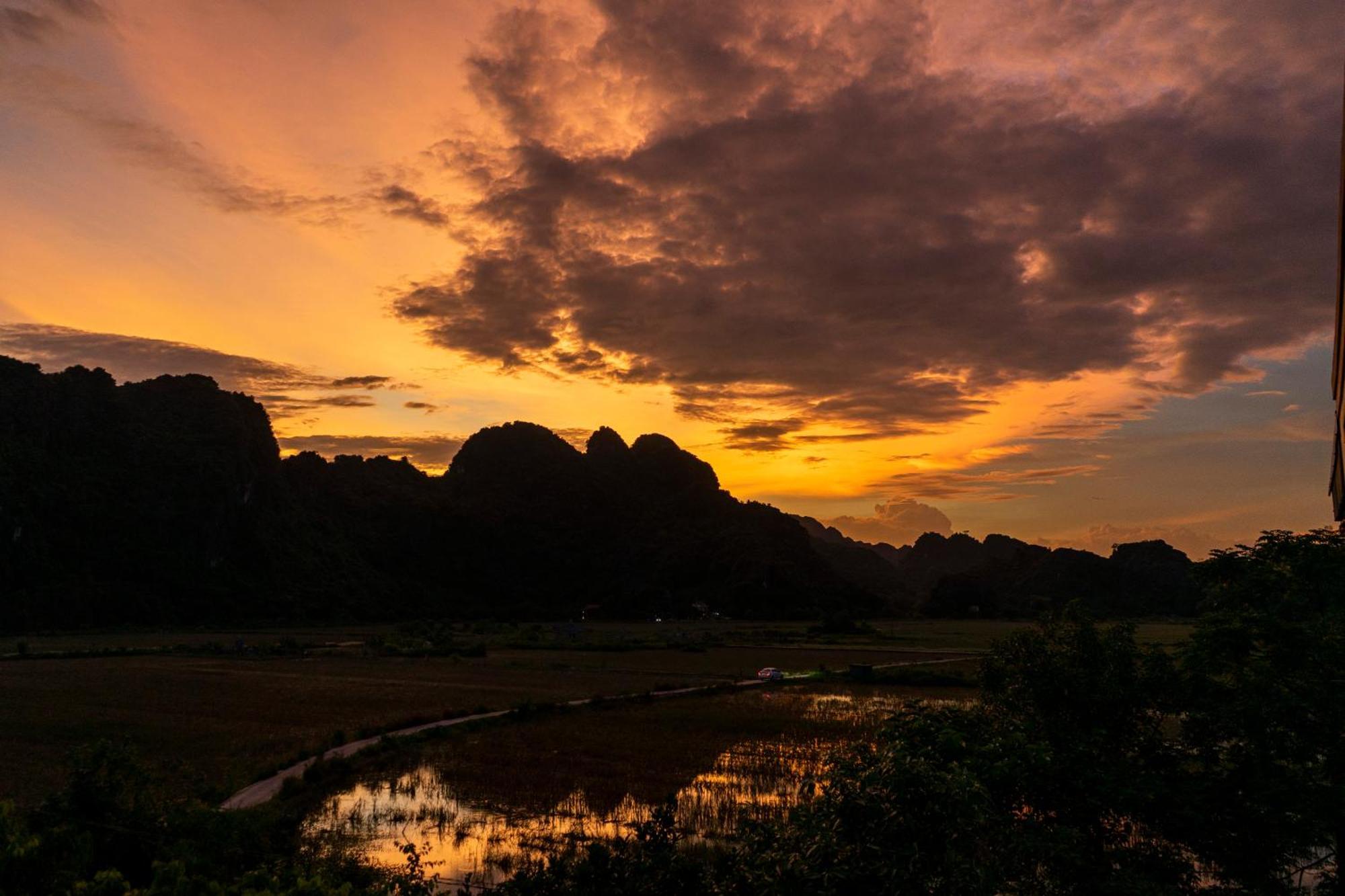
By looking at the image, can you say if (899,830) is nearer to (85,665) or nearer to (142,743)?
(142,743)

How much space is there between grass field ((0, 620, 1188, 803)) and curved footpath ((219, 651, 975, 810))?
54 centimetres

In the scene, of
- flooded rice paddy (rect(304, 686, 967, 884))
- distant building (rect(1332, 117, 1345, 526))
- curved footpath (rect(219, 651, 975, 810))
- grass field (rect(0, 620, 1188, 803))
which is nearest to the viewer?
distant building (rect(1332, 117, 1345, 526))

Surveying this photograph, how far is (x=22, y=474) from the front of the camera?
131750mm

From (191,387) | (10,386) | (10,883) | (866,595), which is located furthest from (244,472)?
(10,883)

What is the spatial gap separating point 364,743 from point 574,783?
10.1 meters

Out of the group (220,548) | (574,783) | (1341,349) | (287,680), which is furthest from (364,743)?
(220,548)

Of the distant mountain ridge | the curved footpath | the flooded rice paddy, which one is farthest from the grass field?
the distant mountain ridge

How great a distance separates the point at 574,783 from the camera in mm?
22969

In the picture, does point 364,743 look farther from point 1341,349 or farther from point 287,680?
point 1341,349

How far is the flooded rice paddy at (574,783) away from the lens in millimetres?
17812

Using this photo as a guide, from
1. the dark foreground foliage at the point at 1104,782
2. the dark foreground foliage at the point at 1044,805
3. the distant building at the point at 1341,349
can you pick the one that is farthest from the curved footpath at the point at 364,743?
the distant building at the point at 1341,349

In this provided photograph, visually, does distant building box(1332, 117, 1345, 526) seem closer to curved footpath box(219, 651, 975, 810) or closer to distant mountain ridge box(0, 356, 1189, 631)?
curved footpath box(219, 651, 975, 810)

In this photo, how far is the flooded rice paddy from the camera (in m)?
17.8

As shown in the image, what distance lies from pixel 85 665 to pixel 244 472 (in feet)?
359
